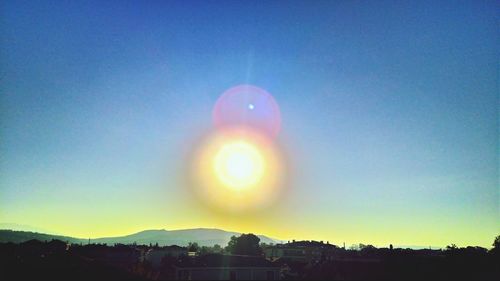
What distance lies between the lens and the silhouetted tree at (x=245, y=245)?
7944 cm

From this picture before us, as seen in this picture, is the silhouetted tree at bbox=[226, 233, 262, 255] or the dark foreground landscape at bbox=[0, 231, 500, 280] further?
the silhouetted tree at bbox=[226, 233, 262, 255]

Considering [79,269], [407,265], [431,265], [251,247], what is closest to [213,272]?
[79,269]

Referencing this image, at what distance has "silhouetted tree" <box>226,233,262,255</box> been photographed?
79.4 meters

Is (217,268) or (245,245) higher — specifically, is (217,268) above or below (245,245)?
below

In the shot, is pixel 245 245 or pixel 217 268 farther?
pixel 245 245

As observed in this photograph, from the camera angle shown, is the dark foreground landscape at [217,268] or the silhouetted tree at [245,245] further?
the silhouetted tree at [245,245]

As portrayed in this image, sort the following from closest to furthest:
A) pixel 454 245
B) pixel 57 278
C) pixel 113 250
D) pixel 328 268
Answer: pixel 57 278 → pixel 328 268 → pixel 113 250 → pixel 454 245

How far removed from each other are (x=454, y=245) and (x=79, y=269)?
245 ft

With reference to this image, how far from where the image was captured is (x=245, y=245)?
80.6 meters

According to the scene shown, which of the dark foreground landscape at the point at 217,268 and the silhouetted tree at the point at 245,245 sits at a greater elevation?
the silhouetted tree at the point at 245,245

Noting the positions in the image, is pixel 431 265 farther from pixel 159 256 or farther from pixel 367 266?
pixel 159 256

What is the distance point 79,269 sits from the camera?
3581cm

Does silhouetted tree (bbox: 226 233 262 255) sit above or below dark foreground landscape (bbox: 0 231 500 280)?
above

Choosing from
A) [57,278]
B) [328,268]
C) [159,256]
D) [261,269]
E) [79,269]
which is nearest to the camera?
[57,278]
